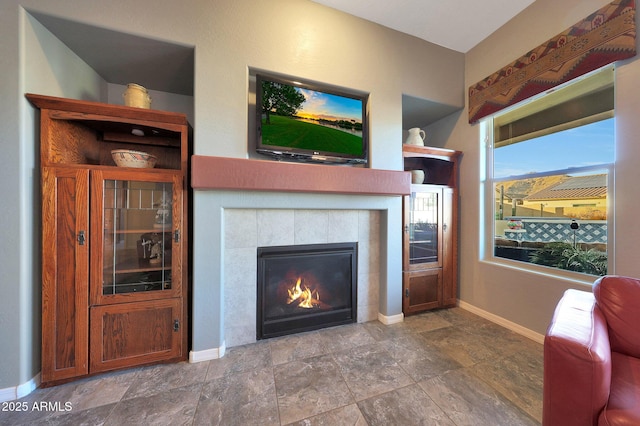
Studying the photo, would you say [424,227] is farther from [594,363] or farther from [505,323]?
[594,363]

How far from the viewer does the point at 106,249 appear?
1.62m

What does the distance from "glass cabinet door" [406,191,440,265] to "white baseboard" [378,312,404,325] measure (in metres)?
0.58

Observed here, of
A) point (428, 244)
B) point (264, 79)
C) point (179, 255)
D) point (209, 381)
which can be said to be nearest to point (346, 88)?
point (264, 79)

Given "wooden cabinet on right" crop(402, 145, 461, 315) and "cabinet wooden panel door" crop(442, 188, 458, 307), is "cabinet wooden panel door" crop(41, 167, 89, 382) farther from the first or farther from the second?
"cabinet wooden panel door" crop(442, 188, 458, 307)

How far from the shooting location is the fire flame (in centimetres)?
211

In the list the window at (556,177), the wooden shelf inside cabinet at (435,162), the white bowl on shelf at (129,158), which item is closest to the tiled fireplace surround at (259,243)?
the white bowl on shelf at (129,158)

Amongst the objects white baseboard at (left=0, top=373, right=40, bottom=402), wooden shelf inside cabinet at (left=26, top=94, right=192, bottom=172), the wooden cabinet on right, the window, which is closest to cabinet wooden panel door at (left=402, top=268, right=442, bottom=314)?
the wooden cabinet on right

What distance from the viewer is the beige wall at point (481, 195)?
1540 millimetres

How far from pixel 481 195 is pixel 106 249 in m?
3.55

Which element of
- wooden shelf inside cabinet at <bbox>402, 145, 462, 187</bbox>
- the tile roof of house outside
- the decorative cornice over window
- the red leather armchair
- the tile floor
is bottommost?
the tile floor

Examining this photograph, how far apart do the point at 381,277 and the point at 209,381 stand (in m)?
1.70

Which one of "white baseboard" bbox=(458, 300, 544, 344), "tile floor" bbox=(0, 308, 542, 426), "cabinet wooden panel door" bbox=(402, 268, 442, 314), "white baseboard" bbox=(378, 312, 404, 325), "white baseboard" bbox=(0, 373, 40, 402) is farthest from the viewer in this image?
"cabinet wooden panel door" bbox=(402, 268, 442, 314)

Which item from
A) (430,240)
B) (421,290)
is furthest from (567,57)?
(421,290)

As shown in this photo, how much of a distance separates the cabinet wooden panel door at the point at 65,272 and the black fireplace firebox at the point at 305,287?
1.19 m
